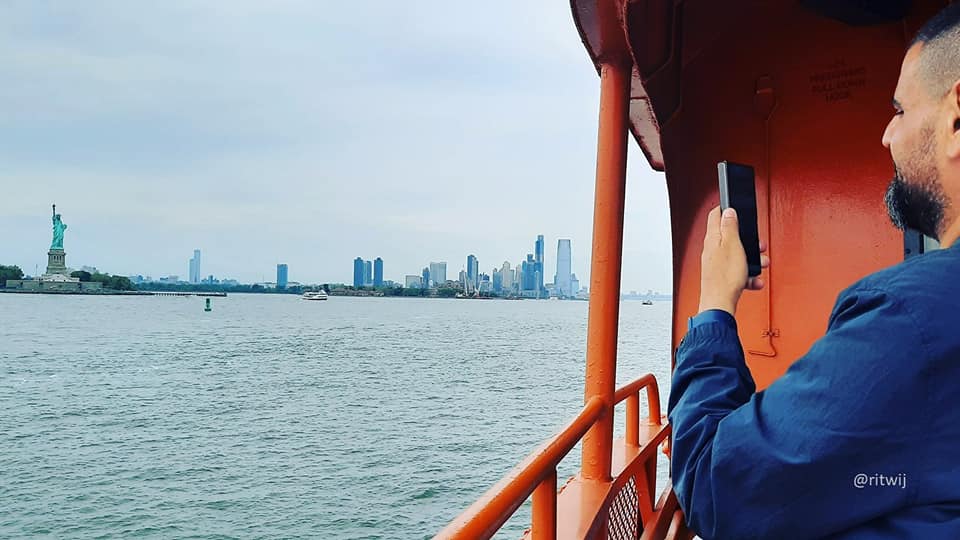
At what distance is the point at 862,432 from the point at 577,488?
239 centimetres

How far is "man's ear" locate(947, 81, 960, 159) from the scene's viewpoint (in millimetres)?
915

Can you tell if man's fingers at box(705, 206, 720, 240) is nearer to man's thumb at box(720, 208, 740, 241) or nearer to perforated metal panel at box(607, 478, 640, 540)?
man's thumb at box(720, 208, 740, 241)

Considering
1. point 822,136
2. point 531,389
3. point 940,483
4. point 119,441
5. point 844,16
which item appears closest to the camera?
point 940,483

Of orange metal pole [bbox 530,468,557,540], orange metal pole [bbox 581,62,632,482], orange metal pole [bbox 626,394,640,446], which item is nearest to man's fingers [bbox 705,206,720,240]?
orange metal pole [bbox 530,468,557,540]

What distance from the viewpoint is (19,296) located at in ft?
515

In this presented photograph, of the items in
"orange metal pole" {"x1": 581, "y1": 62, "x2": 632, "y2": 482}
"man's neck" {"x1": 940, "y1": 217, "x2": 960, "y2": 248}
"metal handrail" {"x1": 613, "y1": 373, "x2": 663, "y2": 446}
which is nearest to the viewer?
"man's neck" {"x1": 940, "y1": 217, "x2": 960, "y2": 248}

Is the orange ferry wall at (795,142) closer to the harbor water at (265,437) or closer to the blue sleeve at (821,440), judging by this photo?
the blue sleeve at (821,440)

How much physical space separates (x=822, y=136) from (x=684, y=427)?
3441 millimetres

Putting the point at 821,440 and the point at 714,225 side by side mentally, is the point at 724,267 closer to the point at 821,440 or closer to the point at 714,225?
the point at 714,225


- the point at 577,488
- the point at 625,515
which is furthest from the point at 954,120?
the point at 625,515

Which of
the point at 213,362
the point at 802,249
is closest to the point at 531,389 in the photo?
the point at 213,362

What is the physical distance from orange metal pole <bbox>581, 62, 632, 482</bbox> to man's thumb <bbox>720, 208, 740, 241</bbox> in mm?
1988

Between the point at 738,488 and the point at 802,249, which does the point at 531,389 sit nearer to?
the point at 802,249

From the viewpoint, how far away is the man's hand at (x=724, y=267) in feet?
3.84
